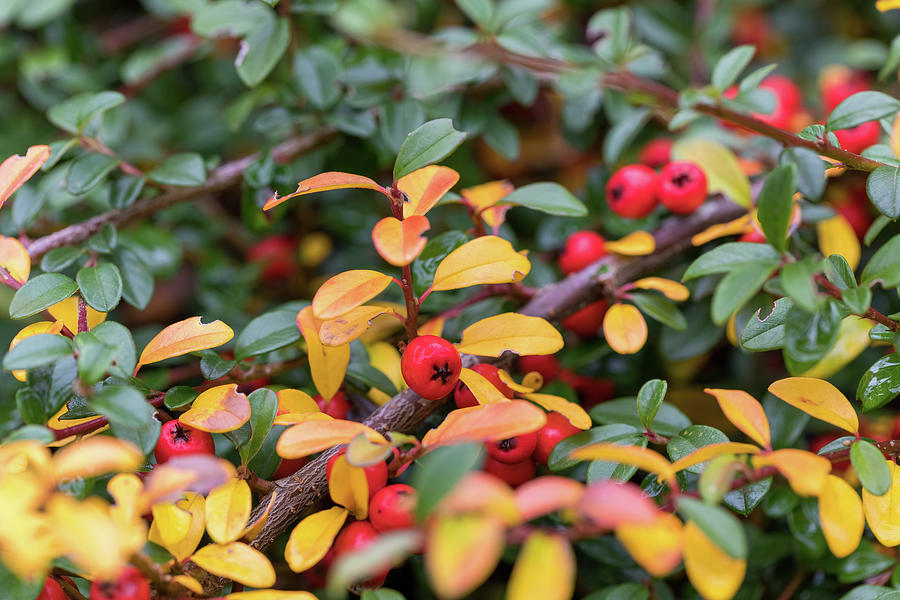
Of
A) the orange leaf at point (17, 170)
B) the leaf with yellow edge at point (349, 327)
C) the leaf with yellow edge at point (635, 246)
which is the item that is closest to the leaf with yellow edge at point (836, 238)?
the leaf with yellow edge at point (635, 246)

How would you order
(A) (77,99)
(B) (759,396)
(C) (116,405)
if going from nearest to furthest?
(C) (116,405), (A) (77,99), (B) (759,396)

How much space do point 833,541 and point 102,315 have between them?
109cm

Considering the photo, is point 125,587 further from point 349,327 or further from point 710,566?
point 710,566

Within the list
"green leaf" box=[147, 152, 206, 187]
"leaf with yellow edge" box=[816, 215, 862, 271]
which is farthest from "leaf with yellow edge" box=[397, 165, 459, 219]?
"leaf with yellow edge" box=[816, 215, 862, 271]

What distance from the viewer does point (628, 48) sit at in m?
1.64

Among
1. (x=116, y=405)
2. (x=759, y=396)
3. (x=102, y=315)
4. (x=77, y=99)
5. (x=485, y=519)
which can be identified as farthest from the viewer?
(x=759, y=396)

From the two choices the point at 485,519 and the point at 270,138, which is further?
the point at 270,138

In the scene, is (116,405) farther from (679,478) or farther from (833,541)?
(833,541)

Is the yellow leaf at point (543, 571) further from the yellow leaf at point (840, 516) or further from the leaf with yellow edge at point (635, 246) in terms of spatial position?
the leaf with yellow edge at point (635, 246)

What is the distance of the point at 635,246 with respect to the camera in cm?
136

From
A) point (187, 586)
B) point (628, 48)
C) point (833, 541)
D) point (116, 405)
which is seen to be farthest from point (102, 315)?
point (628, 48)

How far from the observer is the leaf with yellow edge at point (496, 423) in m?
0.83

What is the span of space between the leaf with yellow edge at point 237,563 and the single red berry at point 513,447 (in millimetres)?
361

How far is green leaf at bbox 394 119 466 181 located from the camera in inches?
41.3
